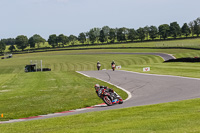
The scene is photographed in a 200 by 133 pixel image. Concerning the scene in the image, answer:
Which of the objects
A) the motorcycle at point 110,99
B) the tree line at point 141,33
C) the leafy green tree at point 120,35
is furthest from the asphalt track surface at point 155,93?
the leafy green tree at point 120,35

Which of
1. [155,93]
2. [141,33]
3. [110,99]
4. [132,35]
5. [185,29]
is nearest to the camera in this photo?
[110,99]

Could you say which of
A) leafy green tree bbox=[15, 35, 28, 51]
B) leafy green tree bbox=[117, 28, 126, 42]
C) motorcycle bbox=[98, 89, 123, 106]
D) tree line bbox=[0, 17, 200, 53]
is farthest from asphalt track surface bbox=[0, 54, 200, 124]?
leafy green tree bbox=[15, 35, 28, 51]

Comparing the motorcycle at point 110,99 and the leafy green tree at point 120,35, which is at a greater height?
the leafy green tree at point 120,35

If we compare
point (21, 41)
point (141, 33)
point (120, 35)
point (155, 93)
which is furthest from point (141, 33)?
point (155, 93)

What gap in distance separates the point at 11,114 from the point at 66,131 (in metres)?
6.57

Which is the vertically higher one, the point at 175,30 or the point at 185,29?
the point at 185,29

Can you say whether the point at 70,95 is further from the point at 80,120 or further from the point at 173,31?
the point at 173,31

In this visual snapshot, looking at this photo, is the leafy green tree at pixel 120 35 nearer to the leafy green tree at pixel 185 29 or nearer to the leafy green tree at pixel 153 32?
the leafy green tree at pixel 153 32

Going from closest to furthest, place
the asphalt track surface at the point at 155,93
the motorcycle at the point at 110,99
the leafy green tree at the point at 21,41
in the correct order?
the asphalt track surface at the point at 155,93 → the motorcycle at the point at 110,99 → the leafy green tree at the point at 21,41

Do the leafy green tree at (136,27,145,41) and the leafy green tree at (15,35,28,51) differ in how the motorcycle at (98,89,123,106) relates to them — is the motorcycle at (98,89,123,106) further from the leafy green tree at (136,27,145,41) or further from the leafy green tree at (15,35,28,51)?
the leafy green tree at (15,35,28,51)

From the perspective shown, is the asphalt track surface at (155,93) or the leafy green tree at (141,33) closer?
the asphalt track surface at (155,93)

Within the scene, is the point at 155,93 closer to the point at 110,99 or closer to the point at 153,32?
the point at 110,99

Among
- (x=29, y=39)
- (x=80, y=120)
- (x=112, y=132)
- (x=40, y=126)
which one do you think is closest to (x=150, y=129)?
(x=112, y=132)

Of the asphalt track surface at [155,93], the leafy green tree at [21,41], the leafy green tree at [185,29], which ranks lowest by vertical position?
the asphalt track surface at [155,93]
